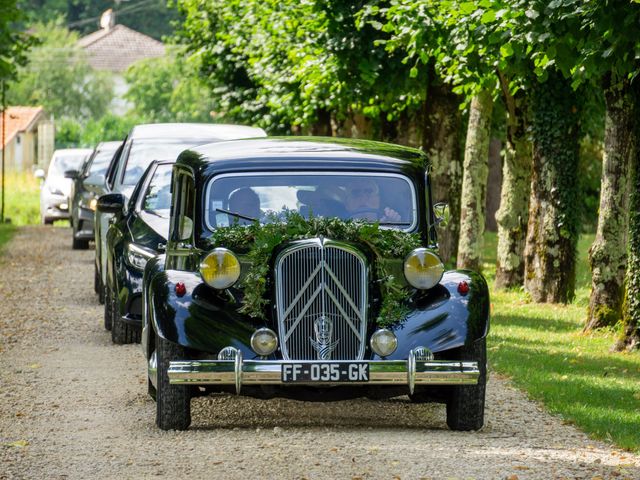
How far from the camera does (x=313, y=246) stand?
9164mm

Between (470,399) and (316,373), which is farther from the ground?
(316,373)

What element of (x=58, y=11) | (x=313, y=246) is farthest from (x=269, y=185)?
(x=58, y=11)

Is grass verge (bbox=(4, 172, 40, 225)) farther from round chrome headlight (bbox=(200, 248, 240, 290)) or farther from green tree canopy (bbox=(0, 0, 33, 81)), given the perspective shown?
round chrome headlight (bbox=(200, 248, 240, 290))

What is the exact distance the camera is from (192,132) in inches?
666

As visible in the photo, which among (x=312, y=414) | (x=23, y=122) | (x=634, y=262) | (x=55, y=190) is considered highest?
(x=23, y=122)

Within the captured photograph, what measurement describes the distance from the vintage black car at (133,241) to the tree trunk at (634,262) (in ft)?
13.6

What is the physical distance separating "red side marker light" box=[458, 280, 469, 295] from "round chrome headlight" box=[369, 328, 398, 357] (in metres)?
0.62

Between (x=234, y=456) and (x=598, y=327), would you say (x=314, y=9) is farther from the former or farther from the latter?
(x=234, y=456)

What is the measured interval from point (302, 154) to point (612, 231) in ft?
19.2

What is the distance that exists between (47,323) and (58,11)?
91.1m

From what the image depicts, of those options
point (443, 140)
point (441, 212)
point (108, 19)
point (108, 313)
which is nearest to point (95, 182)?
point (108, 313)

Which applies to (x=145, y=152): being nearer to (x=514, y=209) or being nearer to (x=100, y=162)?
(x=514, y=209)

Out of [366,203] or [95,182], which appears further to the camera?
[95,182]

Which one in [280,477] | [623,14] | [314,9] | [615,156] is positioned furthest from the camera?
[314,9]
